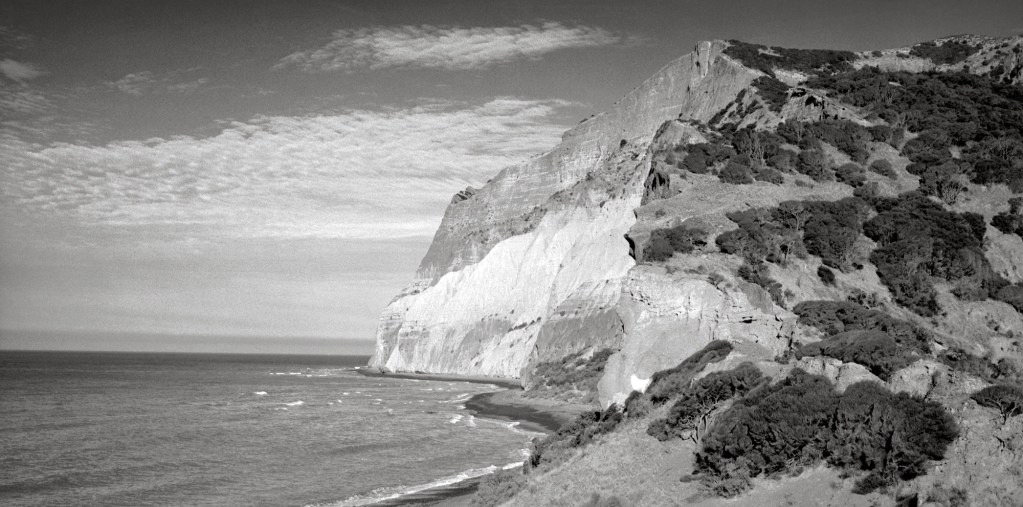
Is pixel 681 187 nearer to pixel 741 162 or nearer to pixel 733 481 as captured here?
pixel 741 162

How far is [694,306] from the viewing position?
25.2m

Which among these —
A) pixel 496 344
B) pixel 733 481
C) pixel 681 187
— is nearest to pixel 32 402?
pixel 496 344

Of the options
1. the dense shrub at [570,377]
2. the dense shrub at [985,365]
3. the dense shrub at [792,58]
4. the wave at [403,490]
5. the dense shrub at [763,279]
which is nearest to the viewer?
the dense shrub at [985,365]

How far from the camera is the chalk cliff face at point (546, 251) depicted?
2677 inches

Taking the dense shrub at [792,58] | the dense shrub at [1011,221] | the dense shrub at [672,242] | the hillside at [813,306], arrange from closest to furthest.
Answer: the hillside at [813,306]
the dense shrub at [672,242]
the dense shrub at [1011,221]
the dense shrub at [792,58]

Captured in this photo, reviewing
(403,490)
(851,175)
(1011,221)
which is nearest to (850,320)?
(1011,221)

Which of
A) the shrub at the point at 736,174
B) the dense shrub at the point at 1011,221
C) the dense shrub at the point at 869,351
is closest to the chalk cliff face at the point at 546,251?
the shrub at the point at 736,174

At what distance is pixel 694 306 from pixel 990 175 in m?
22.1

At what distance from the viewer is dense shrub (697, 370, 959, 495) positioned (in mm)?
15516

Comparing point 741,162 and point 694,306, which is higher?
point 741,162

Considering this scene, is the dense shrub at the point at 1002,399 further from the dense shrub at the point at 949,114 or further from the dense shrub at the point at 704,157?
the dense shrub at the point at 949,114

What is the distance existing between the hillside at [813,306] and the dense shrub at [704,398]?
6cm

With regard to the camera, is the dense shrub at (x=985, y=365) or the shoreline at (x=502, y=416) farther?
the shoreline at (x=502, y=416)

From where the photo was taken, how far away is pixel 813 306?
2611 centimetres
